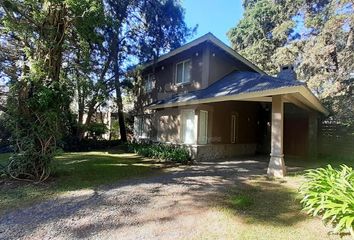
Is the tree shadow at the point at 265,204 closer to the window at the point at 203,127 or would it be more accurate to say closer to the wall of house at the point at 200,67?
the window at the point at 203,127

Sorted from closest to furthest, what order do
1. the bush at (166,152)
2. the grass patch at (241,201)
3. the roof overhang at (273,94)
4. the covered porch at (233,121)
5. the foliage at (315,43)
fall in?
the grass patch at (241,201) < the roof overhang at (273,94) < the covered porch at (233,121) < the bush at (166,152) < the foliage at (315,43)

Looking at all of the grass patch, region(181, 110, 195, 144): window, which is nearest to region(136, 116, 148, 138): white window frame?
region(181, 110, 195, 144): window

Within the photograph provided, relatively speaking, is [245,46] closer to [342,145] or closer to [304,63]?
[304,63]

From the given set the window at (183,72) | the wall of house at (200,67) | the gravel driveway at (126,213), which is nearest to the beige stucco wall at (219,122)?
the wall of house at (200,67)

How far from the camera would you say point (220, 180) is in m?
9.44

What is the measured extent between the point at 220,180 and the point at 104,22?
6985mm

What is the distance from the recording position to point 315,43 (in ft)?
65.4

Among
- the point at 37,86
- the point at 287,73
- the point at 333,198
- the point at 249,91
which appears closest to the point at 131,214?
the point at 333,198

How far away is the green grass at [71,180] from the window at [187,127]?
2.26m

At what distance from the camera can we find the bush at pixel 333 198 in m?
5.00

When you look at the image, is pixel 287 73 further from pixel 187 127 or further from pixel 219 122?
pixel 187 127

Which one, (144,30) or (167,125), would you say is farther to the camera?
(144,30)

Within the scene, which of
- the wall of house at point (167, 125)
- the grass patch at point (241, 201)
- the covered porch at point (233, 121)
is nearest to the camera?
the grass patch at point (241, 201)

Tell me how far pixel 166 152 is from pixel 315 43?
1342 cm
